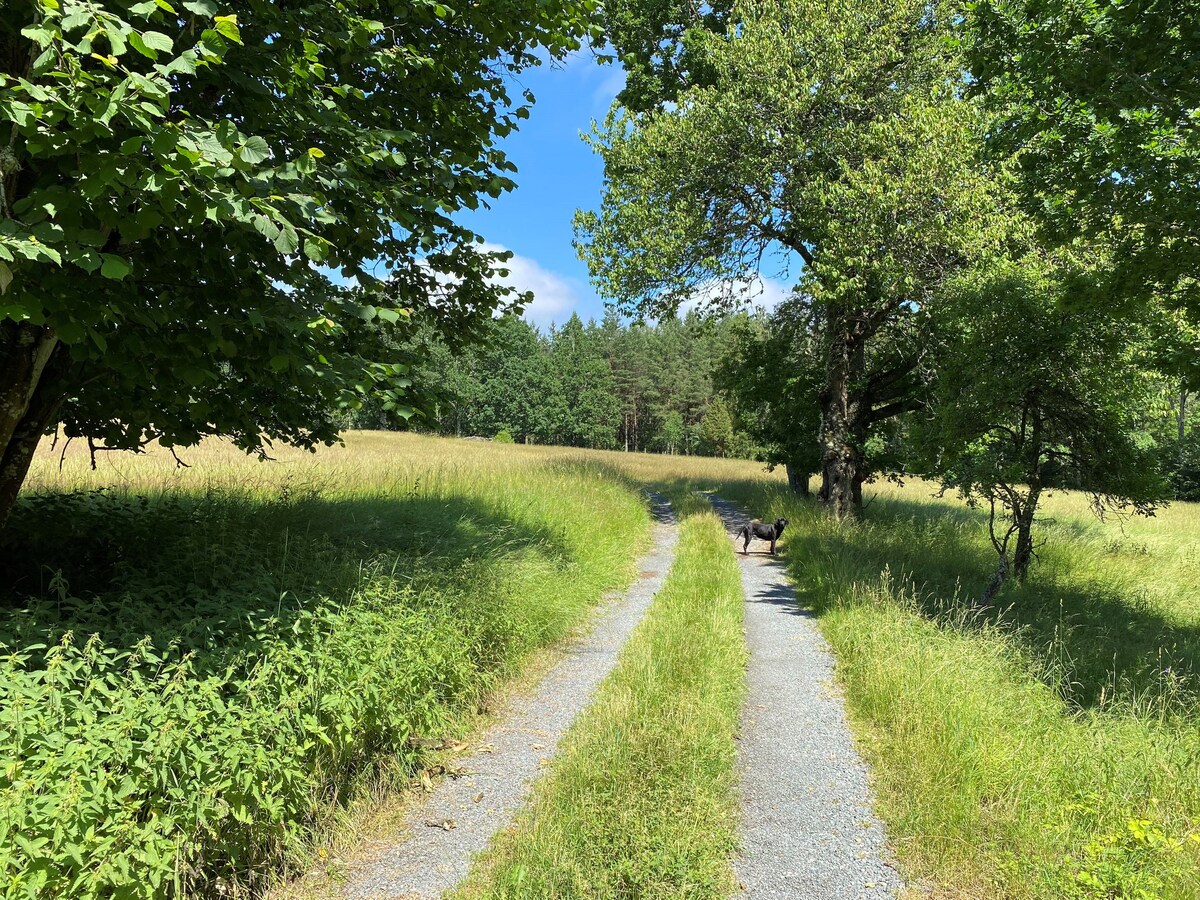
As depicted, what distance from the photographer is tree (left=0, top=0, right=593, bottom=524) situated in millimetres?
2457

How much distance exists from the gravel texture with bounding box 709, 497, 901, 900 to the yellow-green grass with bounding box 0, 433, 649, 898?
7.76ft

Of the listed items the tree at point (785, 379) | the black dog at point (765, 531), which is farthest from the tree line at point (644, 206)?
the black dog at point (765, 531)

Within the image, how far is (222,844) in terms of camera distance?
2863mm

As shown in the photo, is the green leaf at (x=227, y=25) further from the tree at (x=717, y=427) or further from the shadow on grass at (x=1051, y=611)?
the tree at (x=717, y=427)

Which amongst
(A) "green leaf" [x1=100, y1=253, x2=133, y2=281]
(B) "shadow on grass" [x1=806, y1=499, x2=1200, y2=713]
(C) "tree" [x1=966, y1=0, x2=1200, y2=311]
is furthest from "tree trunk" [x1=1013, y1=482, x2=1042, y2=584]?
(A) "green leaf" [x1=100, y1=253, x2=133, y2=281]

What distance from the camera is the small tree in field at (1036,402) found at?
26.2ft

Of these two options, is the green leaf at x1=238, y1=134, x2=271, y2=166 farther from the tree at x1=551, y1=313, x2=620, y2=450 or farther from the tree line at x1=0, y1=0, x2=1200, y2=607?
the tree at x1=551, y1=313, x2=620, y2=450

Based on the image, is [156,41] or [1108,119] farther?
[1108,119]

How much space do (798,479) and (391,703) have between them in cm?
1951

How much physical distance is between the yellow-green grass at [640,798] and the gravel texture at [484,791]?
0.62ft

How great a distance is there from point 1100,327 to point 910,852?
25.7 feet

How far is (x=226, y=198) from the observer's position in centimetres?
264

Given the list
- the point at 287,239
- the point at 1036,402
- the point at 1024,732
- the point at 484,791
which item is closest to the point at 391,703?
the point at 484,791

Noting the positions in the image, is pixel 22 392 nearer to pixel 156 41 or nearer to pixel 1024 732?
pixel 156 41
